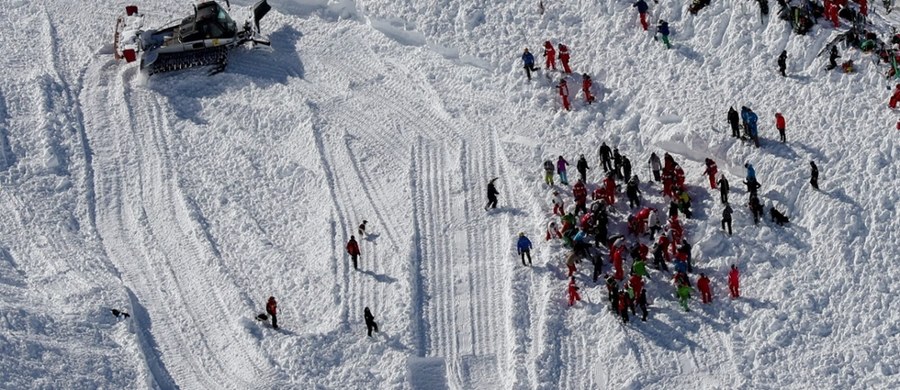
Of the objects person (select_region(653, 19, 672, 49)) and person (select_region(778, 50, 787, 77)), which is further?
person (select_region(653, 19, 672, 49))

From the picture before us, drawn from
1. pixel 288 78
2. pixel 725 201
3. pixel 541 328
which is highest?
pixel 288 78

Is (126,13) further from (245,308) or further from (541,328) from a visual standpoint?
(541,328)

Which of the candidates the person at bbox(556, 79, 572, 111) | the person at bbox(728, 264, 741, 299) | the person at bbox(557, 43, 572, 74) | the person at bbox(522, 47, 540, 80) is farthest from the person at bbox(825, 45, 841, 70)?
the person at bbox(522, 47, 540, 80)

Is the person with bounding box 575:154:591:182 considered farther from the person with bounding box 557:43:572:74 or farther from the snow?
A: the person with bounding box 557:43:572:74

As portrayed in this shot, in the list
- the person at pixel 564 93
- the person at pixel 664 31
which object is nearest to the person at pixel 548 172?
the person at pixel 564 93

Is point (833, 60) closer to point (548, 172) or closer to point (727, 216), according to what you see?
point (727, 216)

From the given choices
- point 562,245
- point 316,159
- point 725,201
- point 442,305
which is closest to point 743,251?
point 725,201
